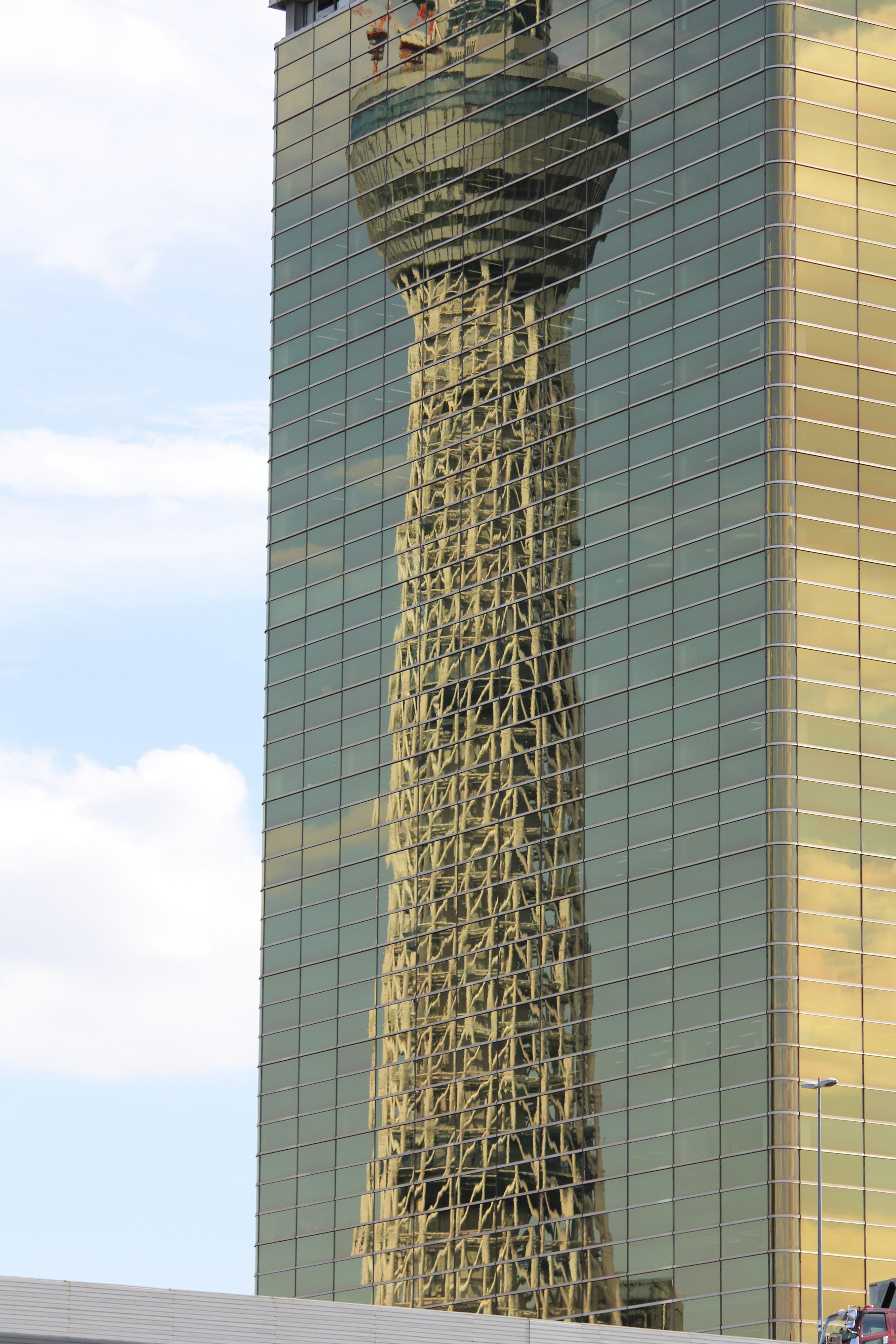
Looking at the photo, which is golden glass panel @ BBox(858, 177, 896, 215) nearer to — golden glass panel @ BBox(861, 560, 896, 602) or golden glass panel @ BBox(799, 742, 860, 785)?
golden glass panel @ BBox(861, 560, 896, 602)

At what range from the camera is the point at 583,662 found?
13925cm

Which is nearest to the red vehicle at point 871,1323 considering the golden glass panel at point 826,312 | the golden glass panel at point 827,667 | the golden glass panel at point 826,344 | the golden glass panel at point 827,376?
the golden glass panel at point 827,667

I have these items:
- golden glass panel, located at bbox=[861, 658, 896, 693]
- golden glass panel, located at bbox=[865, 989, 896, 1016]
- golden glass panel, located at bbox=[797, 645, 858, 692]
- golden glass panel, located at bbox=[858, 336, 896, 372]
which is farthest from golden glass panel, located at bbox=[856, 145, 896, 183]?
golden glass panel, located at bbox=[865, 989, 896, 1016]

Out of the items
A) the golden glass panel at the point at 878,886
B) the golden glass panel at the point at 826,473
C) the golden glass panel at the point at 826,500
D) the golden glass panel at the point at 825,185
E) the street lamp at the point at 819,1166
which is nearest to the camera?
the street lamp at the point at 819,1166

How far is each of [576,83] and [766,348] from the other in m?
24.6

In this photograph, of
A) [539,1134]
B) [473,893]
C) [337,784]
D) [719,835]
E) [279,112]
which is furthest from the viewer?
[279,112]

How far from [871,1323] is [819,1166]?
43.1 meters

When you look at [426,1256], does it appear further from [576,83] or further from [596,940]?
[576,83]

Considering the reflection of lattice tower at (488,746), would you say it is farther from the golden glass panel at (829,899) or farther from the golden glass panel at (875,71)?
the golden glass panel at (829,899)

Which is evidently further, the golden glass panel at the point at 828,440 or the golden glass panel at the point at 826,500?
the golden glass panel at the point at 828,440

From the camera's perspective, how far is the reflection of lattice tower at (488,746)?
451 ft

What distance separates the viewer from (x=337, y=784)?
6289 inches

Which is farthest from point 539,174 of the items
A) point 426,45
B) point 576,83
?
point 426,45

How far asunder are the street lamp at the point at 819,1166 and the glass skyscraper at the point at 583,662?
9.23ft
